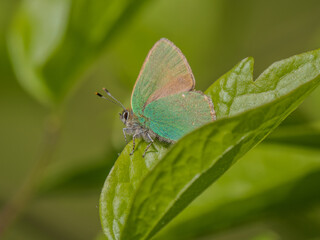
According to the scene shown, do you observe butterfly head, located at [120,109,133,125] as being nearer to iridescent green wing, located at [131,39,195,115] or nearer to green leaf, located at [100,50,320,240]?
iridescent green wing, located at [131,39,195,115]

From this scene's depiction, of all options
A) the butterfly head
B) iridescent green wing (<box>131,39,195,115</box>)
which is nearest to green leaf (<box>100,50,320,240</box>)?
iridescent green wing (<box>131,39,195,115</box>)

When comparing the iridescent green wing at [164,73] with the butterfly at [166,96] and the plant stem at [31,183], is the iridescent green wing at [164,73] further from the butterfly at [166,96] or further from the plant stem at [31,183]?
the plant stem at [31,183]

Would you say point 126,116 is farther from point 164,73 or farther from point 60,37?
point 60,37

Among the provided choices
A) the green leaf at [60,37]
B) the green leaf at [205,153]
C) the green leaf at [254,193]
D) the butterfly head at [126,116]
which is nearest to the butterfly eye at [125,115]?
A: the butterfly head at [126,116]

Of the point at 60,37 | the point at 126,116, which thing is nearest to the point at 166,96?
the point at 126,116

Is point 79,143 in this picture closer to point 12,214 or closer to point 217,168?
point 12,214
